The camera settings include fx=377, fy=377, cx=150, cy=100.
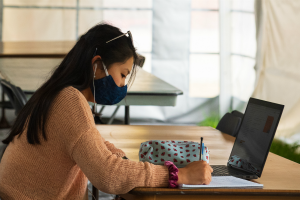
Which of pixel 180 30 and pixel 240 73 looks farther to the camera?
pixel 180 30

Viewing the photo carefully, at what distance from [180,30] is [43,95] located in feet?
13.3

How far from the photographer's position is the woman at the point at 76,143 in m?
1.05

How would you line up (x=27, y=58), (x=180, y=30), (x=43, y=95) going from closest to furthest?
(x=43, y=95), (x=27, y=58), (x=180, y=30)

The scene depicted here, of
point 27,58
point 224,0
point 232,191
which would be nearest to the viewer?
point 232,191

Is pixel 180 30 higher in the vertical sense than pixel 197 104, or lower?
higher

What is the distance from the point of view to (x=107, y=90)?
133 centimetres

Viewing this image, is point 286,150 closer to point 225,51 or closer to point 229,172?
point 225,51

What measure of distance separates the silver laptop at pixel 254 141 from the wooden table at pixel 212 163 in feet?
0.18

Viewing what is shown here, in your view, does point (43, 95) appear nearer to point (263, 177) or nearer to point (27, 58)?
point (263, 177)

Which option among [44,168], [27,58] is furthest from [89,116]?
[27,58]

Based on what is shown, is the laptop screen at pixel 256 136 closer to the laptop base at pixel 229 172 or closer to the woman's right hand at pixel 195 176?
the laptop base at pixel 229 172

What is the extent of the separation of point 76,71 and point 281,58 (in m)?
2.69

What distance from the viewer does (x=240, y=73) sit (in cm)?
472

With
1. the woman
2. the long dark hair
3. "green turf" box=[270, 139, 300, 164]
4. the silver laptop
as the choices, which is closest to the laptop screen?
the silver laptop
